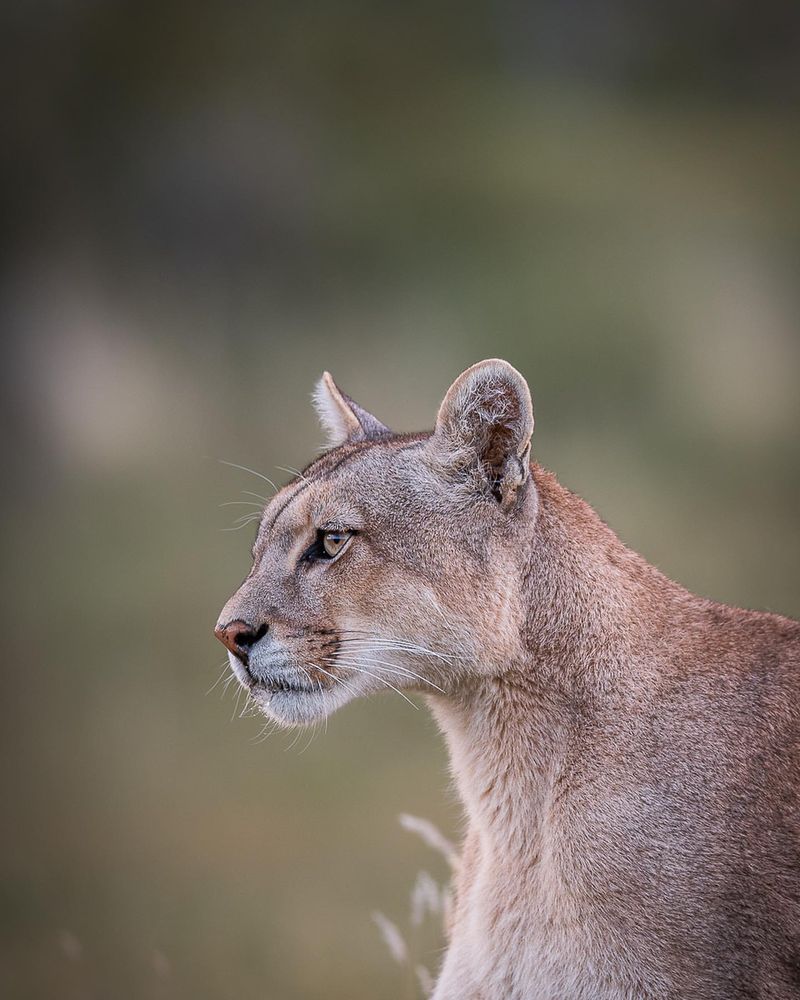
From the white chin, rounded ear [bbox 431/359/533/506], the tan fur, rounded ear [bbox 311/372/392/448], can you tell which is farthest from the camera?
rounded ear [bbox 311/372/392/448]

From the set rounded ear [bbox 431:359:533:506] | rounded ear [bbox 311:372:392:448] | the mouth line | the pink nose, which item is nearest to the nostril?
the pink nose

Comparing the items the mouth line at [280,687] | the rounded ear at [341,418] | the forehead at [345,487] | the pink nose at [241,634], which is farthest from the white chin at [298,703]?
the rounded ear at [341,418]

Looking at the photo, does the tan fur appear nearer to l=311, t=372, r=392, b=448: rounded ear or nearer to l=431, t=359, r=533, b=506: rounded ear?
l=431, t=359, r=533, b=506: rounded ear

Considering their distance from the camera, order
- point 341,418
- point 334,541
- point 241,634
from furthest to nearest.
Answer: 1. point 341,418
2. point 334,541
3. point 241,634

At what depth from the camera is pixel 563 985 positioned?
403cm

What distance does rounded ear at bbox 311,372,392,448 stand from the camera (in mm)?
5059

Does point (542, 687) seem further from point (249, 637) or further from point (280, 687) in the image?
point (249, 637)

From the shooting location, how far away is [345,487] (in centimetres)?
439

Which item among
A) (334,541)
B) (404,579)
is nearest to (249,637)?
(334,541)

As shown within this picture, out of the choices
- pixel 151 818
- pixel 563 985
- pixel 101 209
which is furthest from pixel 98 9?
pixel 563 985

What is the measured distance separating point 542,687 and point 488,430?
2.83ft

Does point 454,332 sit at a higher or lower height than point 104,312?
higher

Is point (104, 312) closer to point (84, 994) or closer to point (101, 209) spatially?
point (101, 209)

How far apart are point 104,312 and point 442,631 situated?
6.43m
